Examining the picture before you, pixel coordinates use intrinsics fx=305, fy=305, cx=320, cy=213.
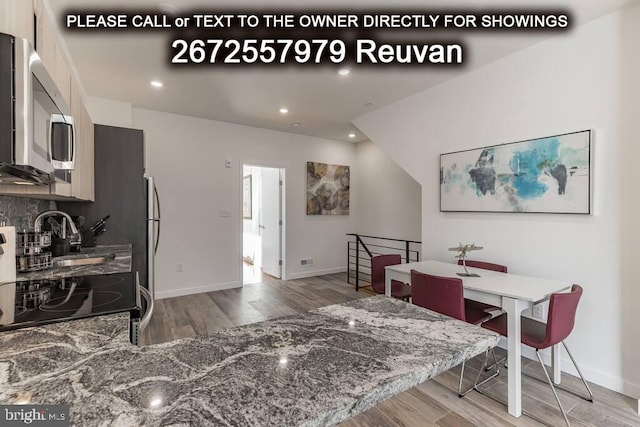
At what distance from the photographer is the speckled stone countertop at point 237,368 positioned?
50 cm

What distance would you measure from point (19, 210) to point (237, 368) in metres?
2.31

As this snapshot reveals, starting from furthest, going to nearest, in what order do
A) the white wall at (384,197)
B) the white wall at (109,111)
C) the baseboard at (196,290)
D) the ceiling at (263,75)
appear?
the white wall at (384,197) < the baseboard at (196,290) < the white wall at (109,111) < the ceiling at (263,75)

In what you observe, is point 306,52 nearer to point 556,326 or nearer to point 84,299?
point 84,299

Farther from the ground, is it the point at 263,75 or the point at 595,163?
the point at 263,75

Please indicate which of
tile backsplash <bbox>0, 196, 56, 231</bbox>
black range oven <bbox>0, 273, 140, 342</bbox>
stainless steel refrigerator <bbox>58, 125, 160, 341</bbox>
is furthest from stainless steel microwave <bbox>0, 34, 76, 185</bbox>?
stainless steel refrigerator <bbox>58, 125, 160, 341</bbox>

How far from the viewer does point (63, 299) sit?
1.17 m

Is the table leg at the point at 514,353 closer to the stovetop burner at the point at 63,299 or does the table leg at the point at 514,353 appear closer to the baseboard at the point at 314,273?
the stovetop burner at the point at 63,299

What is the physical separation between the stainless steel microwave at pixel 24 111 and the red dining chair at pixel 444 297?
2.11 metres

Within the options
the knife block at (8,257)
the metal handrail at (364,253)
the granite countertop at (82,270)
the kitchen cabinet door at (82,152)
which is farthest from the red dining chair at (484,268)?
the kitchen cabinet door at (82,152)

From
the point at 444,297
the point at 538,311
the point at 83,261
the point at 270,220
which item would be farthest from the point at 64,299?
the point at 270,220

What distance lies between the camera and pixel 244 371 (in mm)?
630

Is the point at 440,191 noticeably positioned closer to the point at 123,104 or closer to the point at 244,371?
the point at 244,371

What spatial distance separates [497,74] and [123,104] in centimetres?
408

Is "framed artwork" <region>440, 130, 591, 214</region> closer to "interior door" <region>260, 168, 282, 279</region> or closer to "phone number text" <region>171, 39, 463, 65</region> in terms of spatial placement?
"phone number text" <region>171, 39, 463, 65</region>
